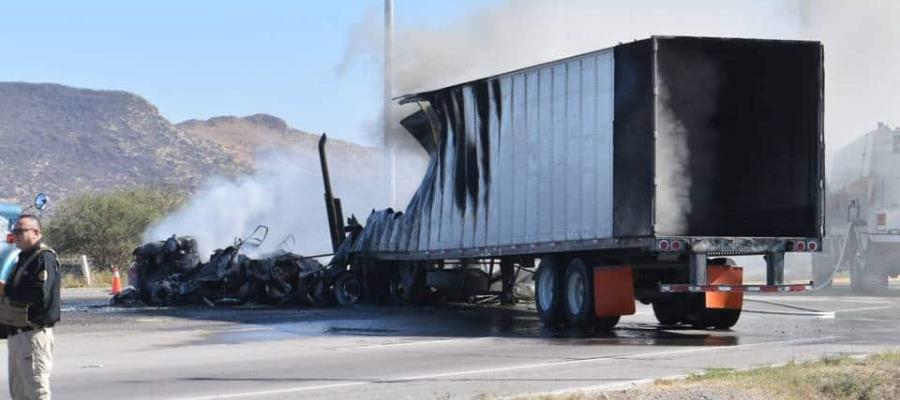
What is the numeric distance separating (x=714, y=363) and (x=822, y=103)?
5787 mm

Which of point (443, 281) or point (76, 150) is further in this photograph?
point (76, 150)

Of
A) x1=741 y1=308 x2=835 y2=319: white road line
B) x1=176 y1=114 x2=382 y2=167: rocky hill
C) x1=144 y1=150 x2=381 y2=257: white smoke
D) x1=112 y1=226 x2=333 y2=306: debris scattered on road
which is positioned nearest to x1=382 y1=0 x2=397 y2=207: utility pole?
x1=144 y1=150 x2=381 y2=257: white smoke

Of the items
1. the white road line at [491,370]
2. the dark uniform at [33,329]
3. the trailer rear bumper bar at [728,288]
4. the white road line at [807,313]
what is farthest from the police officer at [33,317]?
the white road line at [807,313]

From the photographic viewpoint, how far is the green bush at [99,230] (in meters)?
53.6

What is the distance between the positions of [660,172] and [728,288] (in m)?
2.04

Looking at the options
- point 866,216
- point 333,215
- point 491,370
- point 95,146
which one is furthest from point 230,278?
point 95,146

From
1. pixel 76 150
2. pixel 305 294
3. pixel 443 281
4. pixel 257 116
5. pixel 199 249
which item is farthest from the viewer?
pixel 257 116

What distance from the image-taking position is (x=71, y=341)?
1841 centimetres

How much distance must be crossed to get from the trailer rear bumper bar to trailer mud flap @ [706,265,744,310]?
0.19 metres

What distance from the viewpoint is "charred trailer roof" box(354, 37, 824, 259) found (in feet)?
58.3

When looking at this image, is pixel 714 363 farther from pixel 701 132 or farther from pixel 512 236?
pixel 512 236

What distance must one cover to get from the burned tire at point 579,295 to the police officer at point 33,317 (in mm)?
11175

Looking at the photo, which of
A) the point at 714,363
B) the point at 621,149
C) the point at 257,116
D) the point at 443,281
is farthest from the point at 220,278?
the point at 257,116

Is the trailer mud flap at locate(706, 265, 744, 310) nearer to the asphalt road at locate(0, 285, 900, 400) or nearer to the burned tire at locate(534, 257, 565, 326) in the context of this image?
the asphalt road at locate(0, 285, 900, 400)
